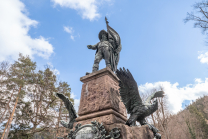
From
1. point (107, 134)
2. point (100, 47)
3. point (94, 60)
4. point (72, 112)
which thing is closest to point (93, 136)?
point (107, 134)

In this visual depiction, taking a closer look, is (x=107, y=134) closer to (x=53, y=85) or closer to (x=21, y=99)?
(x=53, y=85)

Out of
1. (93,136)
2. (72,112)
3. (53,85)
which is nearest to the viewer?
(93,136)

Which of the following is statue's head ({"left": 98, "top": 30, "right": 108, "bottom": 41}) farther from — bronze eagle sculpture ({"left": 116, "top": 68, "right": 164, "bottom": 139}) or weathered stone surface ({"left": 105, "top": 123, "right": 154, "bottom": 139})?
weathered stone surface ({"left": 105, "top": 123, "right": 154, "bottom": 139})

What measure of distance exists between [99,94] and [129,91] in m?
0.68

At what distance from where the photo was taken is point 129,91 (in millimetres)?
2457

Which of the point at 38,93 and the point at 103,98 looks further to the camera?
the point at 38,93

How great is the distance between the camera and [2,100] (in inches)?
475

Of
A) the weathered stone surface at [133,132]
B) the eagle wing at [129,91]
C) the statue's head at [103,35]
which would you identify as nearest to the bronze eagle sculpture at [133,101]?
the eagle wing at [129,91]

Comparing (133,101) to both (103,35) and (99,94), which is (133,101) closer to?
(99,94)

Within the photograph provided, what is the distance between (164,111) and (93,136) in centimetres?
1385

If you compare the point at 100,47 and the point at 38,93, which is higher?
the point at 38,93

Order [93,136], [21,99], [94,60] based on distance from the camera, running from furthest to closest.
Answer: [21,99] < [94,60] < [93,136]

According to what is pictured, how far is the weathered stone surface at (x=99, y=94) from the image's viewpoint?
101 inches

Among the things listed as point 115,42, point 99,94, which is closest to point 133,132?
point 99,94
